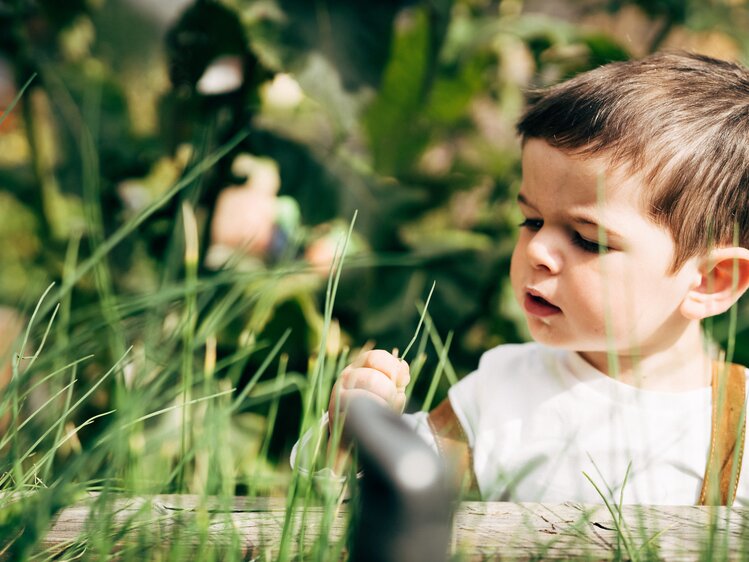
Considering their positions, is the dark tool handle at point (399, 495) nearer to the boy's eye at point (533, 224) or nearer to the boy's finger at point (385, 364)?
the boy's finger at point (385, 364)

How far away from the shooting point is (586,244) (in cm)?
75

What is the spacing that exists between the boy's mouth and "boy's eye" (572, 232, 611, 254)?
0.22 ft

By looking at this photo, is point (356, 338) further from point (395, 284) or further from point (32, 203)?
point (32, 203)

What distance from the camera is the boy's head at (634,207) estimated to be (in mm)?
729

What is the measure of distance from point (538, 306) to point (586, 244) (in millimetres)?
80

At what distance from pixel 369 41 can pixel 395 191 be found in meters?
0.28

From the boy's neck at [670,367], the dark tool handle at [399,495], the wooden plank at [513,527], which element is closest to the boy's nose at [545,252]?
the boy's neck at [670,367]

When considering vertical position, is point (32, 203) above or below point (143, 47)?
below

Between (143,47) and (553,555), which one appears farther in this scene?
(143,47)

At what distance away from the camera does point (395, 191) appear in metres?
1.40

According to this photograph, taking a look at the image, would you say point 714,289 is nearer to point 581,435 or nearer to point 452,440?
point 581,435

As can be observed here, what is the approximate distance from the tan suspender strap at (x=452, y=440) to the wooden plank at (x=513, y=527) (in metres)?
0.19

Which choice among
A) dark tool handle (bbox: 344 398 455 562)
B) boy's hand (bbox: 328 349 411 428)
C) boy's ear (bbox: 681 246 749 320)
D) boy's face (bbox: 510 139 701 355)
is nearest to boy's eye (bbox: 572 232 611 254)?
boy's face (bbox: 510 139 701 355)

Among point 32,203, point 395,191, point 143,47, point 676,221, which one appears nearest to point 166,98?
point 143,47
